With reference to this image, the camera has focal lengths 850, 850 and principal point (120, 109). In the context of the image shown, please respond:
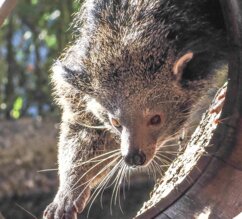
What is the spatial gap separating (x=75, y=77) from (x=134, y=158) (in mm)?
572

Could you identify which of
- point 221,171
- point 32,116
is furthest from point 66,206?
point 32,116

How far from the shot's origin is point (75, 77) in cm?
399

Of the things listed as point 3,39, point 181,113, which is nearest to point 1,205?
point 3,39

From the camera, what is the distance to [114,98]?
12.6 feet

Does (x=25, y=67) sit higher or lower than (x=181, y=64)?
lower

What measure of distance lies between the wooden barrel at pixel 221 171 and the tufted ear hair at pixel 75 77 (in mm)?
702

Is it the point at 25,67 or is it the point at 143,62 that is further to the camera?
the point at 25,67

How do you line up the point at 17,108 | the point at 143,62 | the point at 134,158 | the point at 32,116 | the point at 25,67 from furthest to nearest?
the point at 25,67 → the point at 32,116 → the point at 17,108 → the point at 143,62 → the point at 134,158

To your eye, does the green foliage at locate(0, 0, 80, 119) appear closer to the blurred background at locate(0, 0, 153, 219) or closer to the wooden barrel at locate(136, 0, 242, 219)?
the blurred background at locate(0, 0, 153, 219)

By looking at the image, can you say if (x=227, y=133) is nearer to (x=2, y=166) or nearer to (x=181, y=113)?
(x=181, y=113)

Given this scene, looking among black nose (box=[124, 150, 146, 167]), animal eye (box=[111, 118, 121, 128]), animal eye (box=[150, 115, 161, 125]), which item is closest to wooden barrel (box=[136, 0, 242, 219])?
black nose (box=[124, 150, 146, 167])

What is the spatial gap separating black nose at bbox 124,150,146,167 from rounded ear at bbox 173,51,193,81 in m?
0.43

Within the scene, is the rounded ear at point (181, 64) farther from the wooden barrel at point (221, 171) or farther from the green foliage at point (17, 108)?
the green foliage at point (17, 108)

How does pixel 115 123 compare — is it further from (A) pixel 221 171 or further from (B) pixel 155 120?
(A) pixel 221 171
